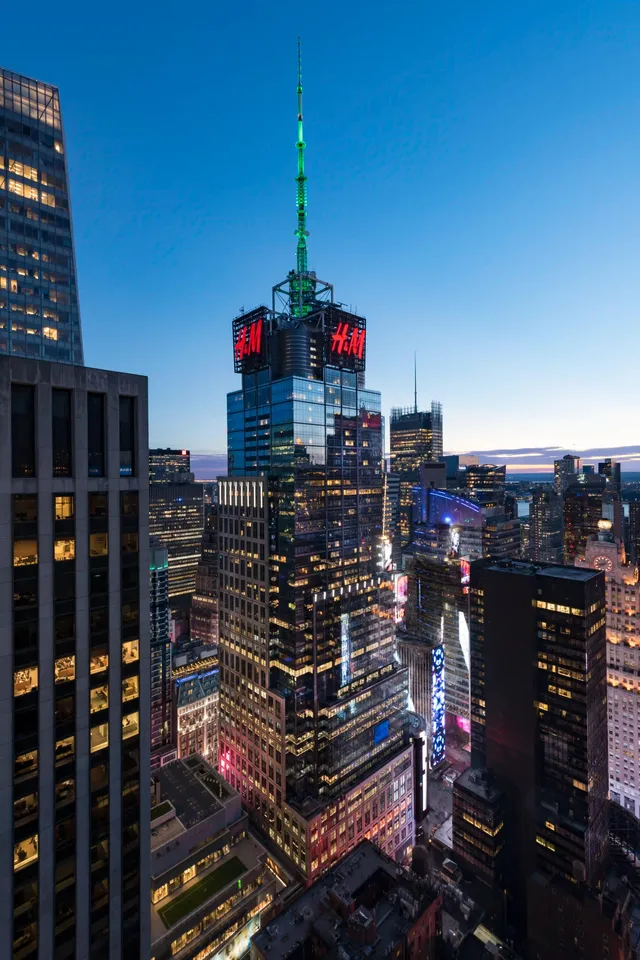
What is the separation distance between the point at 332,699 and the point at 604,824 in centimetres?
7566

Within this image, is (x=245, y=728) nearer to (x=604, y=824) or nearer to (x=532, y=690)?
(x=532, y=690)

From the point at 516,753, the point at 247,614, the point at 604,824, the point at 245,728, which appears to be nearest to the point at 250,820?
the point at 245,728

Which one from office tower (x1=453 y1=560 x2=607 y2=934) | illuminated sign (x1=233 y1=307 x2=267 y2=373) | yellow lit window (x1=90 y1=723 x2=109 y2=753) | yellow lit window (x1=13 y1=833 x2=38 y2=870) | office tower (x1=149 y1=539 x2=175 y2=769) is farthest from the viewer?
office tower (x1=149 y1=539 x2=175 y2=769)

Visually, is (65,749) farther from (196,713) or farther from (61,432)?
(196,713)

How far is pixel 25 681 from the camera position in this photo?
39.7 meters

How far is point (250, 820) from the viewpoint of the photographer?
4781 inches

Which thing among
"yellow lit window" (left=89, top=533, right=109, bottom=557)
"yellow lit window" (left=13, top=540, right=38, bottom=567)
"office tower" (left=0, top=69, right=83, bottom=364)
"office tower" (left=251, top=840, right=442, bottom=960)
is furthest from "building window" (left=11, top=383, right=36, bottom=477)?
"office tower" (left=251, top=840, right=442, bottom=960)

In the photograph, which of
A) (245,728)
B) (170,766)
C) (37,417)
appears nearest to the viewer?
(37,417)

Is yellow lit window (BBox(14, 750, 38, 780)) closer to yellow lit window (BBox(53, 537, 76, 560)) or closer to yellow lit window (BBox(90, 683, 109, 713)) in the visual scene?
yellow lit window (BBox(90, 683, 109, 713))

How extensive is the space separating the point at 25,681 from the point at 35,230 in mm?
84139

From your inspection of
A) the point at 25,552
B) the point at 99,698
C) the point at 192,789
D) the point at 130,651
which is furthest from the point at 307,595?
the point at 25,552

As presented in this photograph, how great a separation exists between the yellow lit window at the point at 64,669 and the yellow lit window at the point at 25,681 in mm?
1675

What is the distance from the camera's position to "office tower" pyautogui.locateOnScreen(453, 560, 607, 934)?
359ft

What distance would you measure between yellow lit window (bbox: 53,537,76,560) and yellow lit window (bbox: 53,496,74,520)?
2.03 m
